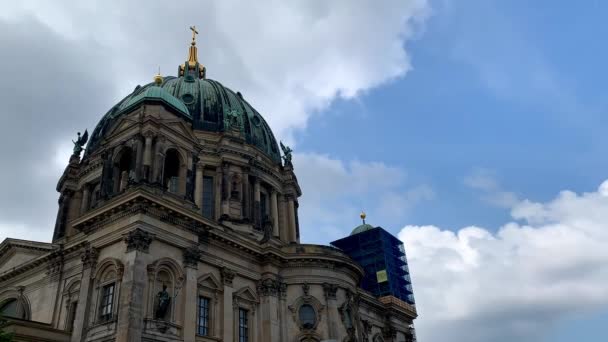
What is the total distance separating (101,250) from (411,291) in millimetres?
55859

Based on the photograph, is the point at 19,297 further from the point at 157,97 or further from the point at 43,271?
the point at 157,97

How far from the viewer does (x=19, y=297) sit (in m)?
32.1

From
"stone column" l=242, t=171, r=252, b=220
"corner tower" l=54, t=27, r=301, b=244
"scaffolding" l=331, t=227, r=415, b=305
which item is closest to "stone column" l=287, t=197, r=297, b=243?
"corner tower" l=54, t=27, r=301, b=244

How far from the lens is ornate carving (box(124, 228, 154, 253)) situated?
962 inches

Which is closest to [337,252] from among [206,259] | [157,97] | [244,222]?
[244,222]

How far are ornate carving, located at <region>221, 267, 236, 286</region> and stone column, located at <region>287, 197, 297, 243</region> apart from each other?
1369 centimetres

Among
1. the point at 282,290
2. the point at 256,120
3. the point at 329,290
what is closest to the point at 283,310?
the point at 282,290

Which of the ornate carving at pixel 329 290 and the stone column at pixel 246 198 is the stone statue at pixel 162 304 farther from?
the stone column at pixel 246 198

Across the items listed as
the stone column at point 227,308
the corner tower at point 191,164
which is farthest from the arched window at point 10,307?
the stone column at point 227,308

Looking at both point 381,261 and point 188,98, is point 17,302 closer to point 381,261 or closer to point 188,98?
point 188,98

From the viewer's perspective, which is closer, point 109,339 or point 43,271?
point 109,339

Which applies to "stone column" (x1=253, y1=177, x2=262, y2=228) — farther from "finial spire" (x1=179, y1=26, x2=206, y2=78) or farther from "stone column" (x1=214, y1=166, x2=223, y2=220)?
"finial spire" (x1=179, y1=26, x2=206, y2=78)

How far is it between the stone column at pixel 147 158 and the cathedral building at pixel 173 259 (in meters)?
0.06

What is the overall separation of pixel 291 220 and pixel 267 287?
505 inches
